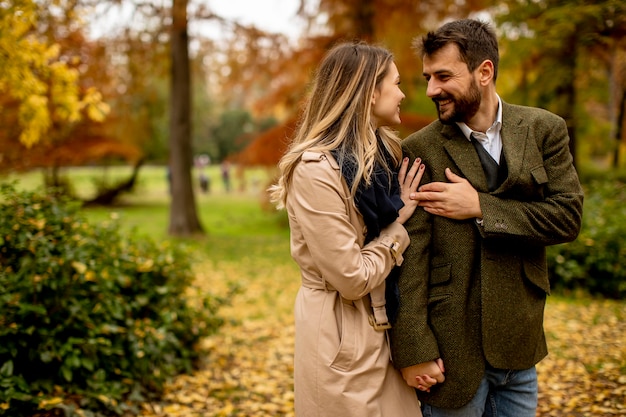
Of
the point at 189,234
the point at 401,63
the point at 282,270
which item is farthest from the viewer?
the point at 189,234

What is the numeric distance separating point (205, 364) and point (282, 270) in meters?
5.08

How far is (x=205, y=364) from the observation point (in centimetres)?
477

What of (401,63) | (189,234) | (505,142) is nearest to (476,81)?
(505,142)

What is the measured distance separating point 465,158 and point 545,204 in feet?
1.10

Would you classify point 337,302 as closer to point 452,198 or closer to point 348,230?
point 348,230

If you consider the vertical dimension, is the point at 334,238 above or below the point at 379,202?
below

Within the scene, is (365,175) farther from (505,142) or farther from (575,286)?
(575,286)

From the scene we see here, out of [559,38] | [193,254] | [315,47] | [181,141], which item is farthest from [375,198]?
[181,141]

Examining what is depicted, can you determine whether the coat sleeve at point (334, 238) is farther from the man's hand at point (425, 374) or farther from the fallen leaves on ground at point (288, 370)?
the fallen leaves on ground at point (288, 370)


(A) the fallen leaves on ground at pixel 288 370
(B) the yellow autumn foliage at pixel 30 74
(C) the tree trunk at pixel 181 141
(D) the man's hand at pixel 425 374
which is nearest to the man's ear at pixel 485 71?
(D) the man's hand at pixel 425 374

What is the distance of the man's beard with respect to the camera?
81.0 inches

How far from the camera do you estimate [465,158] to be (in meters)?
2.09

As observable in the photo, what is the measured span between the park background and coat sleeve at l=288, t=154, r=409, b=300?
771mm

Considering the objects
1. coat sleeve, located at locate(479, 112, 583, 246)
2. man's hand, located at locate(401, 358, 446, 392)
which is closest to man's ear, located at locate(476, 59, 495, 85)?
coat sleeve, located at locate(479, 112, 583, 246)
